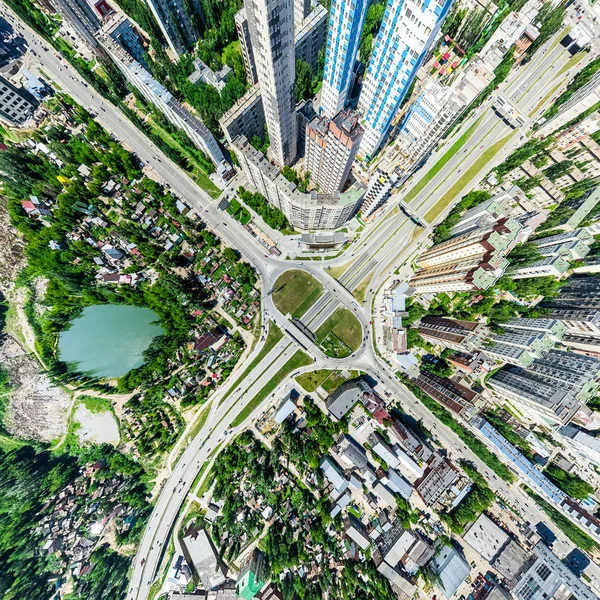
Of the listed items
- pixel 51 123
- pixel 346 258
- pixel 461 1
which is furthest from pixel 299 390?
pixel 461 1

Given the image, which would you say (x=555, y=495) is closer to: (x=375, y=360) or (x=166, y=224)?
(x=375, y=360)

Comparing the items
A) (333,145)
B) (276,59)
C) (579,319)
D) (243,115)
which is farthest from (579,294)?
(243,115)

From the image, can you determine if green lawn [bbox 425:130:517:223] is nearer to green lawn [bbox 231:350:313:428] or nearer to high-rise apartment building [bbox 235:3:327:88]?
high-rise apartment building [bbox 235:3:327:88]

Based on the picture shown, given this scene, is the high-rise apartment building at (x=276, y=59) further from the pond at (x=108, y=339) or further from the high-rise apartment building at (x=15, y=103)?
the high-rise apartment building at (x=15, y=103)

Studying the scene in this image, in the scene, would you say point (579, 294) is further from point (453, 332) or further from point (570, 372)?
point (453, 332)

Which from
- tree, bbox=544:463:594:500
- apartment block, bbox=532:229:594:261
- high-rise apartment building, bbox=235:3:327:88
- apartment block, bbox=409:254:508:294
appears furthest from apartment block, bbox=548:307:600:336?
high-rise apartment building, bbox=235:3:327:88

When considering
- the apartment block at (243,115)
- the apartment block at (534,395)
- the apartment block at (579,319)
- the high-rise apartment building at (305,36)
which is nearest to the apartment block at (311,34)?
the high-rise apartment building at (305,36)
